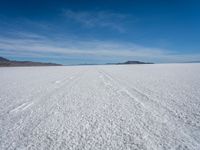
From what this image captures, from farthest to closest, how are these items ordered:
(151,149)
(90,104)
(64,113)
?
1. (90,104)
2. (64,113)
3. (151,149)

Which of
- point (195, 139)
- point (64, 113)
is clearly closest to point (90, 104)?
point (64, 113)

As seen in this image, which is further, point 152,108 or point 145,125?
point 152,108

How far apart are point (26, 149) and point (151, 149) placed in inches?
65.8

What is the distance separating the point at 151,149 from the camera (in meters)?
1.79

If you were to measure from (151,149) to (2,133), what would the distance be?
2345mm

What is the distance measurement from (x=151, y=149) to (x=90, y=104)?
7.37 feet

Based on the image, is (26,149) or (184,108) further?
(184,108)

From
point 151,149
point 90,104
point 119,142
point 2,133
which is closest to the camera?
point 151,149

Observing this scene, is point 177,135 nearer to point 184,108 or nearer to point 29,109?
point 184,108

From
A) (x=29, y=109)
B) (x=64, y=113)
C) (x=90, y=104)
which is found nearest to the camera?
(x=64, y=113)

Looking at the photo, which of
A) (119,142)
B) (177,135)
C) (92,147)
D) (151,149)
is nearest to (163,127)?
(177,135)

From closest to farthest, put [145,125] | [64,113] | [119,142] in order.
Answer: [119,142] → [145,125] → [64,113]

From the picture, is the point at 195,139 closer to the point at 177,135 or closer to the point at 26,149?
the point at 177,135

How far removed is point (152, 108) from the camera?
10.8 feet
